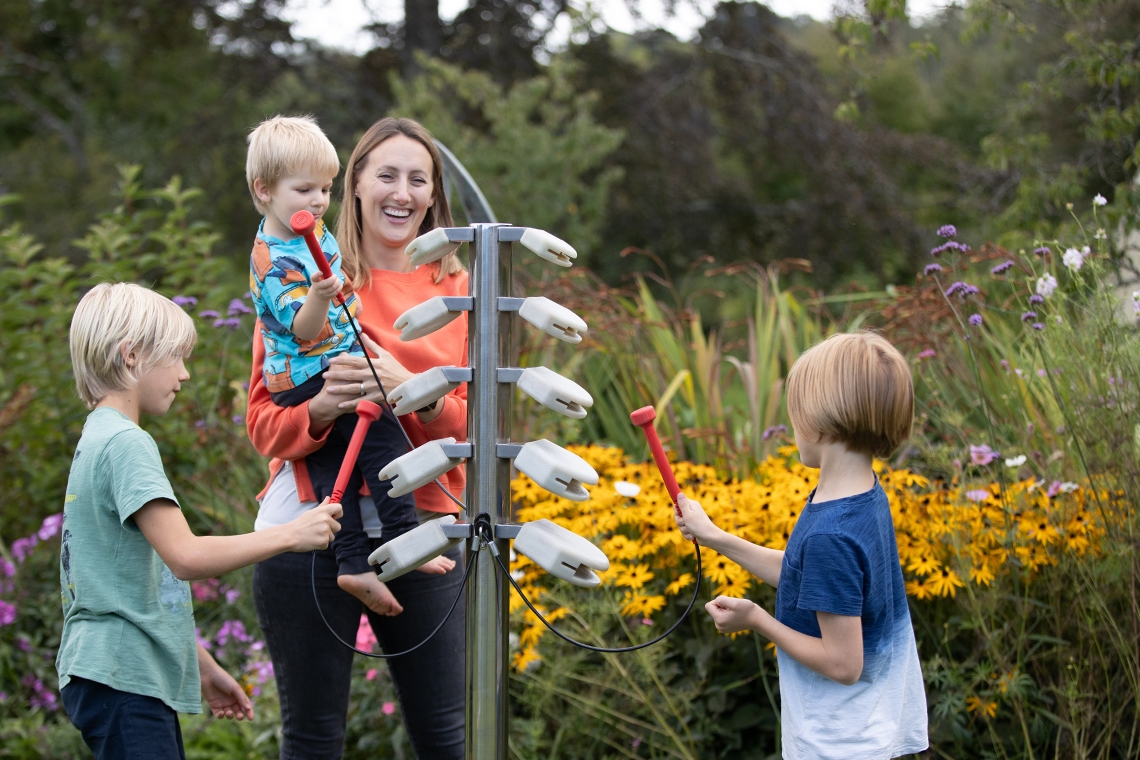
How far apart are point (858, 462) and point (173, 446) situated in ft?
10.9

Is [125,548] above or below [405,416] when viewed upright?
below

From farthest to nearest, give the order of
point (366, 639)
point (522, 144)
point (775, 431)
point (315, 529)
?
point (522, 144) → point (775, 431) → point (366, 639) → point (315, 529)

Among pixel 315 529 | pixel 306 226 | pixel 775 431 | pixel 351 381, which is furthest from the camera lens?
pixel 775 431

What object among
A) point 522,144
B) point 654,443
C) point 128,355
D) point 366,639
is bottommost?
point 366,639

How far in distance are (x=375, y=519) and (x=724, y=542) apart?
72 centimetres

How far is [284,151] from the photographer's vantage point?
1.78 meters

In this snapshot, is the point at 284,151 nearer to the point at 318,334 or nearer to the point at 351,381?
the point at 318,334

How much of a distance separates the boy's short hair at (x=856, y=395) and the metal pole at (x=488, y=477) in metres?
Answer: 0.54

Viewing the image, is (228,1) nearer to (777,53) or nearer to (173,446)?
(777,53)

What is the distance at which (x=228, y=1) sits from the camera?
455 inches

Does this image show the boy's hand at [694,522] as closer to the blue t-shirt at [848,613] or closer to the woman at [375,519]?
the blue t-shirt at [848,613]

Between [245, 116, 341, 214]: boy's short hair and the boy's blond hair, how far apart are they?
32cm

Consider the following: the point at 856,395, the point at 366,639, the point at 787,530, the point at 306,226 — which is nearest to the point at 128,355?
the point at 306,226

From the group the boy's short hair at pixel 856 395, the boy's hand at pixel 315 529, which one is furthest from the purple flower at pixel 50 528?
the boy's short hair at pixel 856 395
